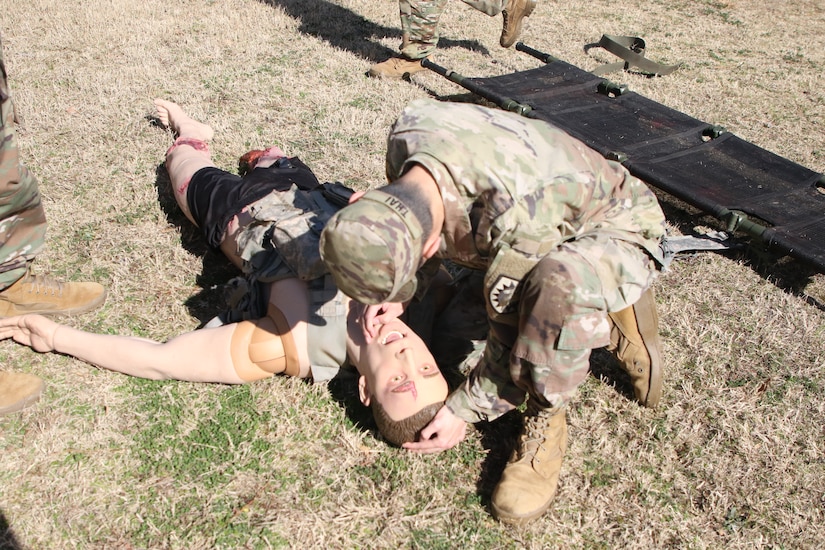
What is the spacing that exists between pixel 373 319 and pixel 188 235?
5.00 ft

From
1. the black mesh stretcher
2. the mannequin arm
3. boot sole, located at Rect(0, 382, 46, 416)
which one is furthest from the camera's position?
the black mesh stretcher

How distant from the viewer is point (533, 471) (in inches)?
90.8

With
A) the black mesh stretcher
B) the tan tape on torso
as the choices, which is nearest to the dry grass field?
the tan tape on torso

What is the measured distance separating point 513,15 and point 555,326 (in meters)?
4.21

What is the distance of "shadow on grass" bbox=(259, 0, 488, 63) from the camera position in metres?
6.04

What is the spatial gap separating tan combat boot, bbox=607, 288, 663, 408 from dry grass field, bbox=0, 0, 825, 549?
11cm

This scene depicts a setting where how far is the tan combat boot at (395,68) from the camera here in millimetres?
5387

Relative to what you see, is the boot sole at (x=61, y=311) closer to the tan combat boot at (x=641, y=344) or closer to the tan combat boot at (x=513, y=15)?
the tan combat boot at (x=641, y=344)

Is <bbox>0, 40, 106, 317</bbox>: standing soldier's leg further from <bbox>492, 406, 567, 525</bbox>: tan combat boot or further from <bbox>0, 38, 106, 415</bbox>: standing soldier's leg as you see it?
<bbox>492, 406, 567, 525</bbox>: tan combat boot

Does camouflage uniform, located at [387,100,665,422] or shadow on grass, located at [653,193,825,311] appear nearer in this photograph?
camouflage uniform, located at [387,100,665,422]

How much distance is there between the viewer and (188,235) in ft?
11.5

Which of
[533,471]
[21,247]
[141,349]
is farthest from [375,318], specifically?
[21,247]

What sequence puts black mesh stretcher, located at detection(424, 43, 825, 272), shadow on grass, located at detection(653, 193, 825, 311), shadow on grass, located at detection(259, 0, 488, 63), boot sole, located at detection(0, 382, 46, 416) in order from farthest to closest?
1. shadow on grass, located at detection(259, 0, 488, 63)
2. black mesh stretcher, located at detection(424, 43, 825, 272)
3. shadow on grass, located at detection(653, 193, 825, 311)
4. boot sole, located at detection(0, 382, 46, 416)

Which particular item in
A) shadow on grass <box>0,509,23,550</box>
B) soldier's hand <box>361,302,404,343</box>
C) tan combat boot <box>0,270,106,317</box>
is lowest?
→ shadow on grass <box>0,509,23,550</box>
